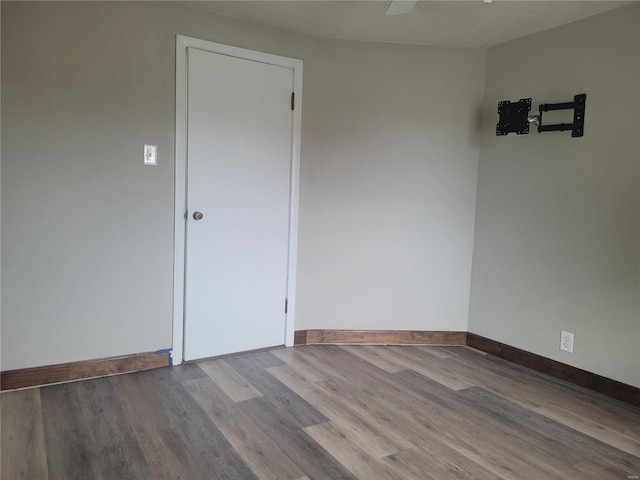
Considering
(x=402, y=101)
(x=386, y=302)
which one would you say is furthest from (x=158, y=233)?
(x=402, y=101)

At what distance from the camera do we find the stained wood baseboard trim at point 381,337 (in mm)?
3611

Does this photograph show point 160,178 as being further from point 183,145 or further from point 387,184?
point 387,184

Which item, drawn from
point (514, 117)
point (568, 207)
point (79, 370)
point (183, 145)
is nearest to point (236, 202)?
point (183, 145)

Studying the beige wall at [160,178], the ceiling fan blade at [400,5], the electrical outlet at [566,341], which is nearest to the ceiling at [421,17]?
the beige wall at [160,178]

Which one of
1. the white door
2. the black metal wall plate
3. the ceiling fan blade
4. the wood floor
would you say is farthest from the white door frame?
the black metal wall plate

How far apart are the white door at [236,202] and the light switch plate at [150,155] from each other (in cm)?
21

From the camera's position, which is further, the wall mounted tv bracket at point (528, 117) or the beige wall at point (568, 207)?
the wall mounted tv bracket at point (528, 117)

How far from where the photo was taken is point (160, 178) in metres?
2.93

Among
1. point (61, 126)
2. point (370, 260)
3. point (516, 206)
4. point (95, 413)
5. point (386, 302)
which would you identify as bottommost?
point (95, 413)

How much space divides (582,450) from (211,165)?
262 centimetres

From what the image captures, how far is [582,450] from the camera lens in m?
2.22

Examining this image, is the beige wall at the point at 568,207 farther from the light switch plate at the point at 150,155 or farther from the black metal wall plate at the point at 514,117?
the light switch plate at the point at 150,155

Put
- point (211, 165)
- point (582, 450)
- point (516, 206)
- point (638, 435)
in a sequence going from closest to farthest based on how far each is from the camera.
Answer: point (582, 450) → point (638, 435) → point (211, 165) → point (516, 206)

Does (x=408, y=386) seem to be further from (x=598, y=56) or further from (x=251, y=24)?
(x=251, y=24)
